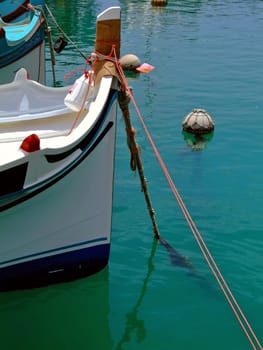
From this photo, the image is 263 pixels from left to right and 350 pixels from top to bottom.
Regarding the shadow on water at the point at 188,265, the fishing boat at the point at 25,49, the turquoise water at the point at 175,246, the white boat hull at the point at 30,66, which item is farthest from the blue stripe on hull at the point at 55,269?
the white boat hull at the point at 30,66

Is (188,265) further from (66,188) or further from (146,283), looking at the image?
(66,188)

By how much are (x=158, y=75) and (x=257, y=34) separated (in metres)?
8.73

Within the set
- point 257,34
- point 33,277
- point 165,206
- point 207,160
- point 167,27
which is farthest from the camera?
point 167,27

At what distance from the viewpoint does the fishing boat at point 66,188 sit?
17.4 feet

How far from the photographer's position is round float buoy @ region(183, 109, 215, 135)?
11.8 meters

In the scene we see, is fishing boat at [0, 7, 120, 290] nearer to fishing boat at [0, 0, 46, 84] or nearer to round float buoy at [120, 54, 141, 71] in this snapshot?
fishing boat at [0, 0, 46, 84]

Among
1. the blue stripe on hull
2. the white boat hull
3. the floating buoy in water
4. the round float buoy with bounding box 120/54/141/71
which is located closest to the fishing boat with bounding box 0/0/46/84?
the white boat hull

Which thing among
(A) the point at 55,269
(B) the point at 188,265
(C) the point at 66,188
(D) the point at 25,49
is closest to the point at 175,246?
(B) the point at 188,265

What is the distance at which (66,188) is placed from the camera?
18.6 feet

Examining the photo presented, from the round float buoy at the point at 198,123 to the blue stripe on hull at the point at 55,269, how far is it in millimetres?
6059

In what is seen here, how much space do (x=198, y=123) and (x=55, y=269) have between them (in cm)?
668

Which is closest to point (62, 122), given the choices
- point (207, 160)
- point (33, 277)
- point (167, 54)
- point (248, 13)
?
point (33, 277)

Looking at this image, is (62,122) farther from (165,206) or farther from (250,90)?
(250,90)

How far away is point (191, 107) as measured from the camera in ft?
45.3
